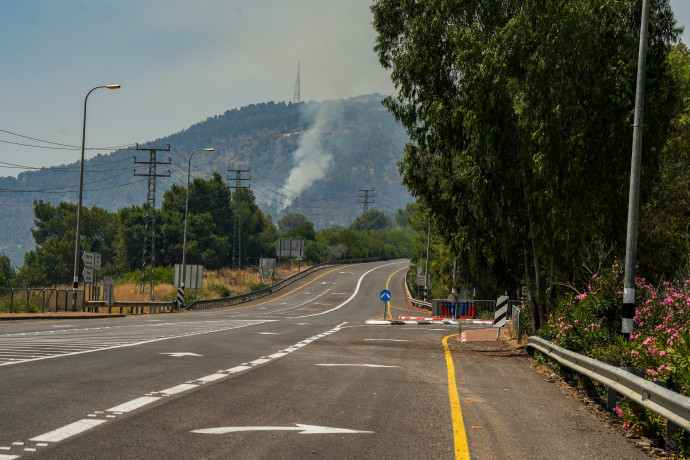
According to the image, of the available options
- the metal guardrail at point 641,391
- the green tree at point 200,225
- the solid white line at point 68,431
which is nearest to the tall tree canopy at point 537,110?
the metal guardrail at point 641,391

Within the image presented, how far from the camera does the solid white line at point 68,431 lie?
6.16 m

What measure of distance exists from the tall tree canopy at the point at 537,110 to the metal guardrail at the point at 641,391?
764 cm

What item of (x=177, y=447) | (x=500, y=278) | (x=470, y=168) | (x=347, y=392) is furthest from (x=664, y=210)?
(x=177, y=447)

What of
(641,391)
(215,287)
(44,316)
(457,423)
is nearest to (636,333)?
(641,391)

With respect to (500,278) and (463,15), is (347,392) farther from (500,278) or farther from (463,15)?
(500,278)

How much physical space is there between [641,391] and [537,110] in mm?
11365

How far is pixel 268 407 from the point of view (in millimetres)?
8445

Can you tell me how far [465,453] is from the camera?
646 cm

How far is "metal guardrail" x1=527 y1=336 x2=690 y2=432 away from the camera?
636cm

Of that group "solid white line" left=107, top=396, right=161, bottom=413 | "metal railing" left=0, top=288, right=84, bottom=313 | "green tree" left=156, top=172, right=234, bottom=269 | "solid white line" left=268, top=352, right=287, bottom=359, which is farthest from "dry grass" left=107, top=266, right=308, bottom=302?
"solid white line" left=107, top=396, right=161, bottom=413

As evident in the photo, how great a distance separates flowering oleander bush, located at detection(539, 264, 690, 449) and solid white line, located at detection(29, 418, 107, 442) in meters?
5.61

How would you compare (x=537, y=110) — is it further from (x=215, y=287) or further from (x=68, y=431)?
(x=215, y=287)

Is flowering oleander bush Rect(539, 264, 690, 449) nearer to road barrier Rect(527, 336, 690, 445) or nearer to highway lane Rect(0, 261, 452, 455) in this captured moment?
road barrier Rect(527, 336, 690, 445)

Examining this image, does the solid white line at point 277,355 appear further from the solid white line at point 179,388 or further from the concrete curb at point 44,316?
the concrete curb at point 44,316
